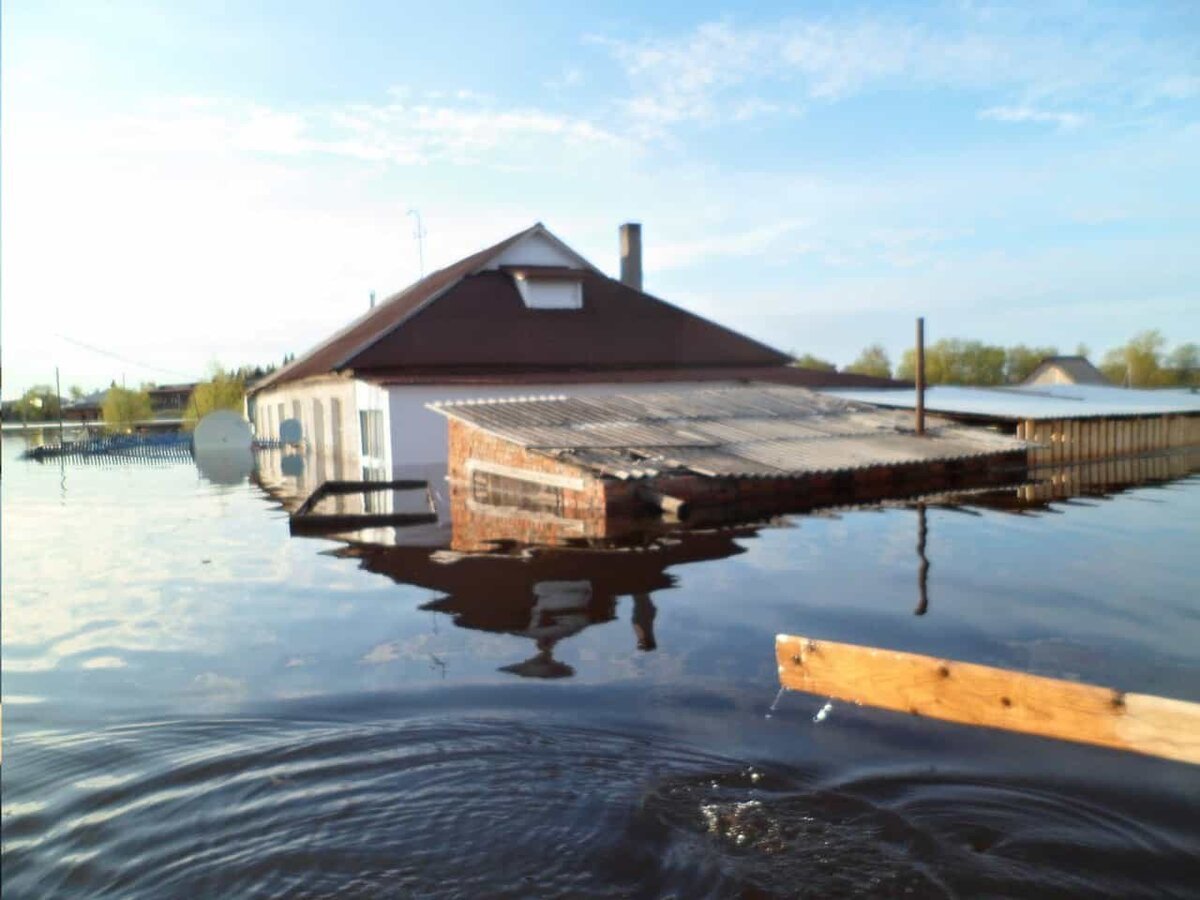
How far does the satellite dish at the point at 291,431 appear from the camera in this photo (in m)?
35.3

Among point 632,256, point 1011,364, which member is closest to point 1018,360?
point 1011,364

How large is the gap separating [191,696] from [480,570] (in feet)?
14.8

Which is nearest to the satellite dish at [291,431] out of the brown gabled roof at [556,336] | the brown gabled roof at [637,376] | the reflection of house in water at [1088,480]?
the brown gabled roof at [556,336]

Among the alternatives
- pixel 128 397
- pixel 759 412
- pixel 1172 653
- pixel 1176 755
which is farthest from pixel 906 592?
pixel 128 397

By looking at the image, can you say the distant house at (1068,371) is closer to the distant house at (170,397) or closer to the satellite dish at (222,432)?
the satellite dish at (222,432)

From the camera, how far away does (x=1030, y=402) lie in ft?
95.0

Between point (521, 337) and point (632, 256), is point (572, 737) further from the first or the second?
point (632, 256)

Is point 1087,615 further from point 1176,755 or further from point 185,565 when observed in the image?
point 185,565

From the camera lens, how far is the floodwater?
4.53 meters

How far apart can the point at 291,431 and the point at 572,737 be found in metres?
31.8

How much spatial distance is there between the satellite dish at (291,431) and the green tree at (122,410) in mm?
10450

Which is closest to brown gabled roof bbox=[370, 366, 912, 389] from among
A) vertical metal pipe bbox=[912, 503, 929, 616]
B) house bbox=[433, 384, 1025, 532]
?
house bbox=[433, 384, 1025, 532]

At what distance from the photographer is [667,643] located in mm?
7977

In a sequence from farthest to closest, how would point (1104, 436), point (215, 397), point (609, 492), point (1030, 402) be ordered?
point (215, 397)
point (1030, 402)
point (1104, 436)
point (609, 492)
